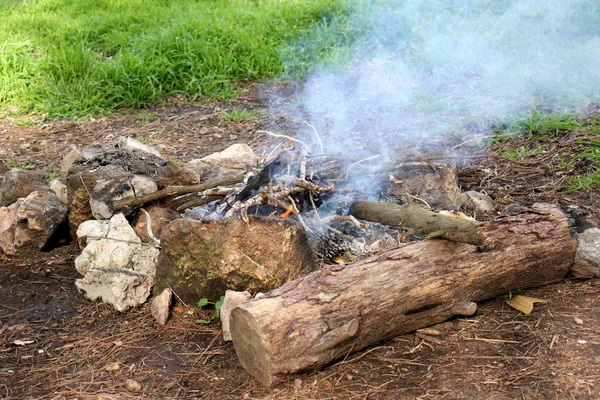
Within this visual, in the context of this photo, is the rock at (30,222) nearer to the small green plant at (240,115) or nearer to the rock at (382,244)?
the rock at (382,244)

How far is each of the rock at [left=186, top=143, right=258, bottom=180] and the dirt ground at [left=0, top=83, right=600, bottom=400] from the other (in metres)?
1.03

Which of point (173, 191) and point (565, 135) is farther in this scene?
point (565, 135)

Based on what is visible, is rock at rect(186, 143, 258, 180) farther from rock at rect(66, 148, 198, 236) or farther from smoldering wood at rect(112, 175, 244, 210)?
smoldering wood at rect(112, 175, 244, 210)

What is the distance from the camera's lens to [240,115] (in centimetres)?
676

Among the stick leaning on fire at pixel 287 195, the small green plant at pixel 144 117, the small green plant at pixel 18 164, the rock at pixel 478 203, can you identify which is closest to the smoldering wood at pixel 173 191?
the stick leaning on fire at pixel 287 195

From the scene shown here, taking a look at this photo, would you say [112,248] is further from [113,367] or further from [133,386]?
[133,386]

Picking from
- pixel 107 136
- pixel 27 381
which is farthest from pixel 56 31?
pixel 27 381

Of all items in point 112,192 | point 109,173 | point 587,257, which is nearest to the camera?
point 587,257

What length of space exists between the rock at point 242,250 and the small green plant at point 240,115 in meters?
3.13

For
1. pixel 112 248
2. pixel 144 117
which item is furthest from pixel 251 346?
pixel 144 117

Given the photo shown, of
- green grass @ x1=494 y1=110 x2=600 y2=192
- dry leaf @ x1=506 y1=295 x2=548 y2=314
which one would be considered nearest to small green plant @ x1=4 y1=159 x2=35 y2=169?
green grass @ x1=494 y1=110 x2=600 y2=192

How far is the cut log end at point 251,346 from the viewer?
300 centimetres

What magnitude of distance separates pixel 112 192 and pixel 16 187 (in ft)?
3.26

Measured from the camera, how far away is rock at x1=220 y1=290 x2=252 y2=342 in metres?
3.46
